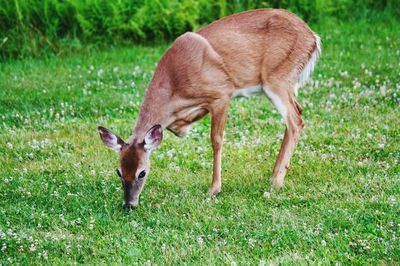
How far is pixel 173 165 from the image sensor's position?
8.38 metres

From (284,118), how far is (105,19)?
6732 millimetres

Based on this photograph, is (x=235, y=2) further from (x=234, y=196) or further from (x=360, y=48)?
(x=234, y=196)

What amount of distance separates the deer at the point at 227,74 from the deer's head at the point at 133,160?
1.7 inches

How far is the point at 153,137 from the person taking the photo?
722 centimetres

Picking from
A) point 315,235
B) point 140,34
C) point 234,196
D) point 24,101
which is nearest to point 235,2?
point 140,34

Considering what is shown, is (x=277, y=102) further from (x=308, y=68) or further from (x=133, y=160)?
(x=133, y=160)

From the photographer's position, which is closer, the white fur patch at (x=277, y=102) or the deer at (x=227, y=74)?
the deer at (x=227, y=74)

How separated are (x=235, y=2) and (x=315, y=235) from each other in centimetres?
880

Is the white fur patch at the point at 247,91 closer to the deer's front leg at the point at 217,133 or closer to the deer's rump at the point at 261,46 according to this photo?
the deer's rump at the point at 261,46

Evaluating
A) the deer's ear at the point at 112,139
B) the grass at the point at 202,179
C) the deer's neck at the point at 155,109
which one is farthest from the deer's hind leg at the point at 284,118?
the deer's ear at the point at 112,139

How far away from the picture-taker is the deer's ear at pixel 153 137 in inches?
281

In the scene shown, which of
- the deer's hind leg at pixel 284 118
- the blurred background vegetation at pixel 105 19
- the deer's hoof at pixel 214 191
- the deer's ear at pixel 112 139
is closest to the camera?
the deer's ear at pixel 112 139

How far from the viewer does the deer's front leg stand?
7629 mm

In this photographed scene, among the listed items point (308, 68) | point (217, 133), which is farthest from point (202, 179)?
point (308, 68)
